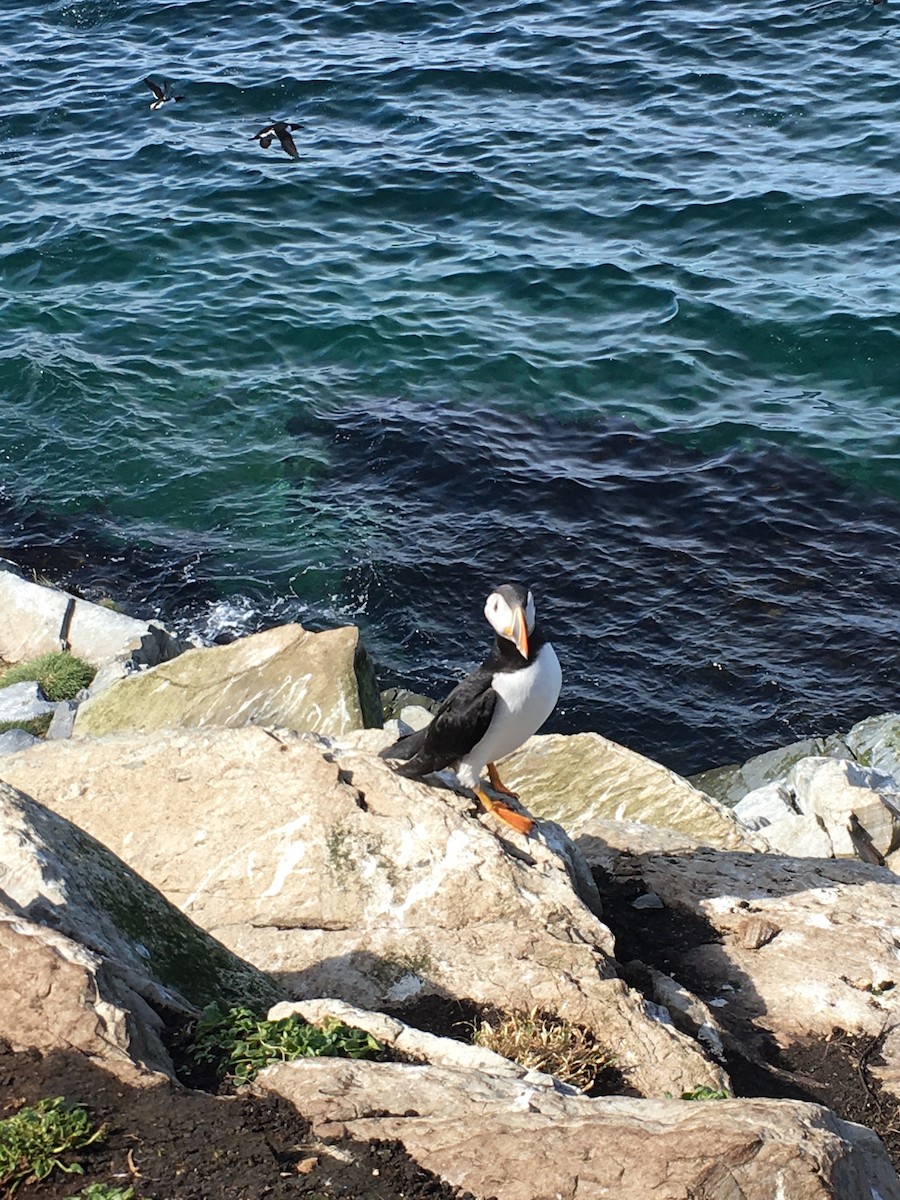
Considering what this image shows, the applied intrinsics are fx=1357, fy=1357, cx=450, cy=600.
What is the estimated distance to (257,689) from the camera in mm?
12391

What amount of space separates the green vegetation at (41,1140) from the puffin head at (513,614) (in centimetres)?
371

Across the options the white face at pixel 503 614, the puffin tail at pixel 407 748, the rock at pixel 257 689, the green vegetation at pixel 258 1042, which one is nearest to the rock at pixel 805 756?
the rock at pixel 257 689

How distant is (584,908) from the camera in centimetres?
739

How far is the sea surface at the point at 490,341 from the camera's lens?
16266 millimetres

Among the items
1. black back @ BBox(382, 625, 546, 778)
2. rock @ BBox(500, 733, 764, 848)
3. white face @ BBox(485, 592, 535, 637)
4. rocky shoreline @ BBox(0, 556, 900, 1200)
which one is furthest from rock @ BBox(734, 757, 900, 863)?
white face @ BBox(485, 592, 535, 637)

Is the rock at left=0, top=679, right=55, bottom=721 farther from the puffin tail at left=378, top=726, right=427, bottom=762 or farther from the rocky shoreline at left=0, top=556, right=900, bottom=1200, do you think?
the puffin tail at left=378, top=726, right=427, bottom=762

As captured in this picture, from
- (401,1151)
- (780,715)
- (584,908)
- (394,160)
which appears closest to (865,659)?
(780,715)

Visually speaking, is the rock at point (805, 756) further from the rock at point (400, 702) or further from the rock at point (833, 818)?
the rock at point (400, 702)

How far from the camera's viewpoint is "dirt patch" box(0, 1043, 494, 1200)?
14.6 ft

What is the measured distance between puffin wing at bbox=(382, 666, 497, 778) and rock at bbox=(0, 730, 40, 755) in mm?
5357

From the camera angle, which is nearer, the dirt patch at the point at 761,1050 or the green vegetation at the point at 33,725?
the dirt patch at the point at 761,1050

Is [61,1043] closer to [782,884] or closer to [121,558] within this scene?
[782,884]

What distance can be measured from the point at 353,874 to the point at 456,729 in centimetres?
99

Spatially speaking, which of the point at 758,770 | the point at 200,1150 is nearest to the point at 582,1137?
the point at 200,1150
